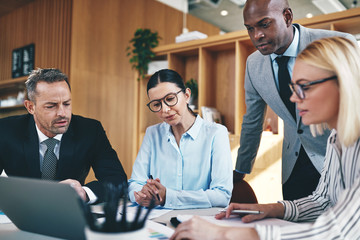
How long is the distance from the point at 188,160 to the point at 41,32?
4.53 m

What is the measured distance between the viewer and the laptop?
85cm

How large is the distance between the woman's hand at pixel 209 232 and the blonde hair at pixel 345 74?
1.40 ft

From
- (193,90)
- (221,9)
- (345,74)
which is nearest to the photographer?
(345,74)

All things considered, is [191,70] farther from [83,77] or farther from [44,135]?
[44,135]

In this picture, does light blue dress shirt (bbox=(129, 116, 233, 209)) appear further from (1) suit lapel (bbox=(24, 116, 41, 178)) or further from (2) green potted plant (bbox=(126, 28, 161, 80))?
(2) green potted plant (bbox=(126, 28, 161, 80))

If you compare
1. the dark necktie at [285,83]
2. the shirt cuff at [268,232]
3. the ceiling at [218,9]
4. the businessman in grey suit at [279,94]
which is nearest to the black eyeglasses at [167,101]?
the businessman in grey suit at [279,94]

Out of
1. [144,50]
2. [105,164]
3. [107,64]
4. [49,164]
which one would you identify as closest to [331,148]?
[105,164]

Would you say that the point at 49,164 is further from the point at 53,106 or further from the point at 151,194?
the point at 151,194

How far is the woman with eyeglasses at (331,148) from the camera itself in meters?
0.89

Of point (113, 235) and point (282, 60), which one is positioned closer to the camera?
point (113, 235)

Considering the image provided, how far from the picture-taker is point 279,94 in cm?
203

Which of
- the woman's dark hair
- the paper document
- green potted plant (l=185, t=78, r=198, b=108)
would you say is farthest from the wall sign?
the paper document

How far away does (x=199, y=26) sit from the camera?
7195 mm

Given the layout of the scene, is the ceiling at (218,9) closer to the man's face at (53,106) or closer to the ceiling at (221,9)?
the ceiling at (221,9)
